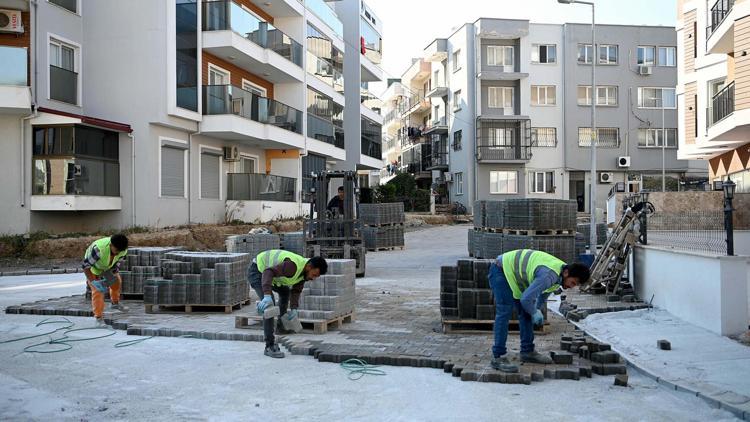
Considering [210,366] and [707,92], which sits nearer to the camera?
[210,366]

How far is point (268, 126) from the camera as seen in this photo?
97.0 feet

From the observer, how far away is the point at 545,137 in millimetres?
48875

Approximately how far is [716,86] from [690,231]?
69.1ft

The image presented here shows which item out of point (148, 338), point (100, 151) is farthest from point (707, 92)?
point (148, 338)

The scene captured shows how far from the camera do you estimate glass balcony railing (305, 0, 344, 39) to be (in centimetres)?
3666

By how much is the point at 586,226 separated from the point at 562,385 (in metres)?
20.4

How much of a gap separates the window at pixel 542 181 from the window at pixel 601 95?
5.76 metres

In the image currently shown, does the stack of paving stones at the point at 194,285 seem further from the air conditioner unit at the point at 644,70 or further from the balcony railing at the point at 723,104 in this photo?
the air conditioner unit at the point at 644,70

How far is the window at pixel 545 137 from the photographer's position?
4875 cm

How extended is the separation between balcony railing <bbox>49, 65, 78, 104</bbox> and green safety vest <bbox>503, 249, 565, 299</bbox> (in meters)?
19.4

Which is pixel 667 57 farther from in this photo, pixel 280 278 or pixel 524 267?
pixel 280 278

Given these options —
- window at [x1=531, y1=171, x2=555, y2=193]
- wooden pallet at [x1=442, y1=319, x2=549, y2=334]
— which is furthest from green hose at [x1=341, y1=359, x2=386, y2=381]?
window at [x1=531, y1=171, x2=555, y2=193]

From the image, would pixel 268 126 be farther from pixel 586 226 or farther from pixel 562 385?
pixel 562 385

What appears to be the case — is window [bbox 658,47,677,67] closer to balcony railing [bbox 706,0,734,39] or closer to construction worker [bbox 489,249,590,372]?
balcony railing [bbox 706,0,734,39]
